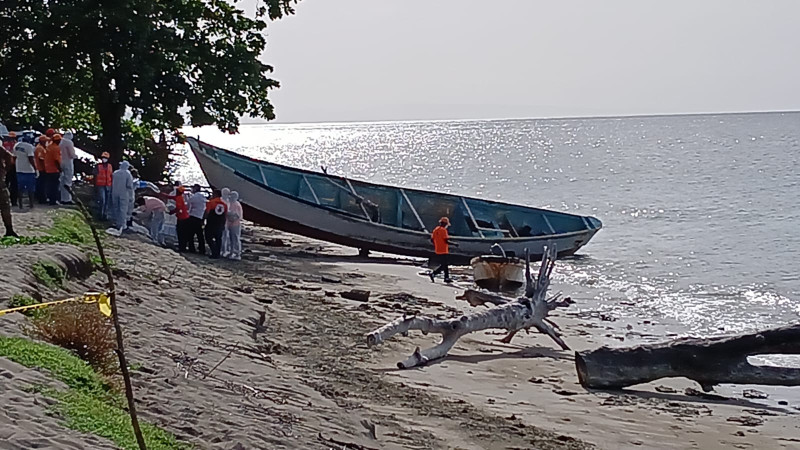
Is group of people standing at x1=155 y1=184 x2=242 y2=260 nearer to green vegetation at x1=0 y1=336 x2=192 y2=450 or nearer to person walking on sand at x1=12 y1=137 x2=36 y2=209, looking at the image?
person walking on sand at x1=12 y1=137 x2=36 y2=209

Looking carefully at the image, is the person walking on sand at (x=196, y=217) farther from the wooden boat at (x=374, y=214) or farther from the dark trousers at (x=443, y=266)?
the wooden boat at (x=374, y=214)

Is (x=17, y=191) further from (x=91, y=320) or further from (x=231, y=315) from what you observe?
(x=91, y=320)

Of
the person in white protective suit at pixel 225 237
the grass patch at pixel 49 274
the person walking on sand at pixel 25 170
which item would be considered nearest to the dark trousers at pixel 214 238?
the person in white protective suit at pixel 225 237

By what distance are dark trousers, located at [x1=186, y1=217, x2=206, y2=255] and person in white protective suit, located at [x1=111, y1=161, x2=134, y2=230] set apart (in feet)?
4.17

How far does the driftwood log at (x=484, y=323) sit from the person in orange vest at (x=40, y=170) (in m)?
8.81

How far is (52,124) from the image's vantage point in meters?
30.2

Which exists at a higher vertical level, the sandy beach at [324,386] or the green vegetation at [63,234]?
the green vegetation at [63,234]

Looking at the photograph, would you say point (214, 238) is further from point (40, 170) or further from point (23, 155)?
point (23, 155)

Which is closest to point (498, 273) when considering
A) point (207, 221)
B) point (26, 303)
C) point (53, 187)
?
point (207, 221)

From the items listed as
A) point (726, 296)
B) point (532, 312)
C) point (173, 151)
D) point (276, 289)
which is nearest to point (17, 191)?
point (276, 289)

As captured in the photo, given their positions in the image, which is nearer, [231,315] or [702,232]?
[231,315]

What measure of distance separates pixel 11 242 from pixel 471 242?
16096mm

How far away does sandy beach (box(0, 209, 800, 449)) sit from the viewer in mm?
7684

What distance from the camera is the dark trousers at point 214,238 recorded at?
20.4 metres
